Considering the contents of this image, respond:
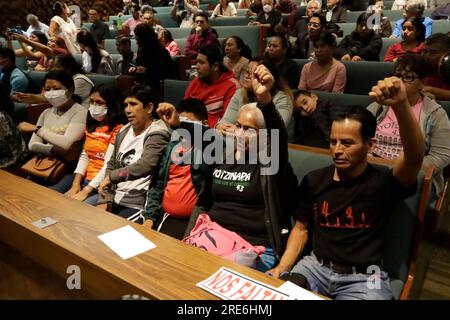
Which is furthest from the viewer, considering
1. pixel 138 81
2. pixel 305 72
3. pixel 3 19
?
pixel 3 19

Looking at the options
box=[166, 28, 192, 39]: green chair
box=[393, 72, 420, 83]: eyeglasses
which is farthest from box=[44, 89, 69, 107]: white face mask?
box=[166, 28, 192, 39]: green chair

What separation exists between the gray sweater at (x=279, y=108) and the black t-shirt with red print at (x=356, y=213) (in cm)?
72

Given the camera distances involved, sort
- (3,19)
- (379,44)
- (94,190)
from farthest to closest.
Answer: (3,19), (379,44), (94,190)

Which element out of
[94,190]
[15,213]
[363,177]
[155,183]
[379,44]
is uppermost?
[379,44]

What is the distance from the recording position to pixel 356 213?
51.0 inches

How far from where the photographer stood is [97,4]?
8.15 metres

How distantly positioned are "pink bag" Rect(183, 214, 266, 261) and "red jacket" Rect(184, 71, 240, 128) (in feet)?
3.59

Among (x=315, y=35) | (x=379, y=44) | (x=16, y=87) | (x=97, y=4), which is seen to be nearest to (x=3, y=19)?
(x=97, y=4)

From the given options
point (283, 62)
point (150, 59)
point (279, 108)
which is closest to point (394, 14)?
point (283, 62)

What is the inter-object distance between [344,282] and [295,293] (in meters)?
0.38

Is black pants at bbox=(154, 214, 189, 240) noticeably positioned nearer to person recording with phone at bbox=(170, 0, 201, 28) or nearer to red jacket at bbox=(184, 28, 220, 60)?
red jacket at bbox=(184, 28, 220, 60)

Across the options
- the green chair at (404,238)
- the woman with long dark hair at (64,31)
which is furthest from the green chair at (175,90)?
the woman with long dark hair at (64,31)
